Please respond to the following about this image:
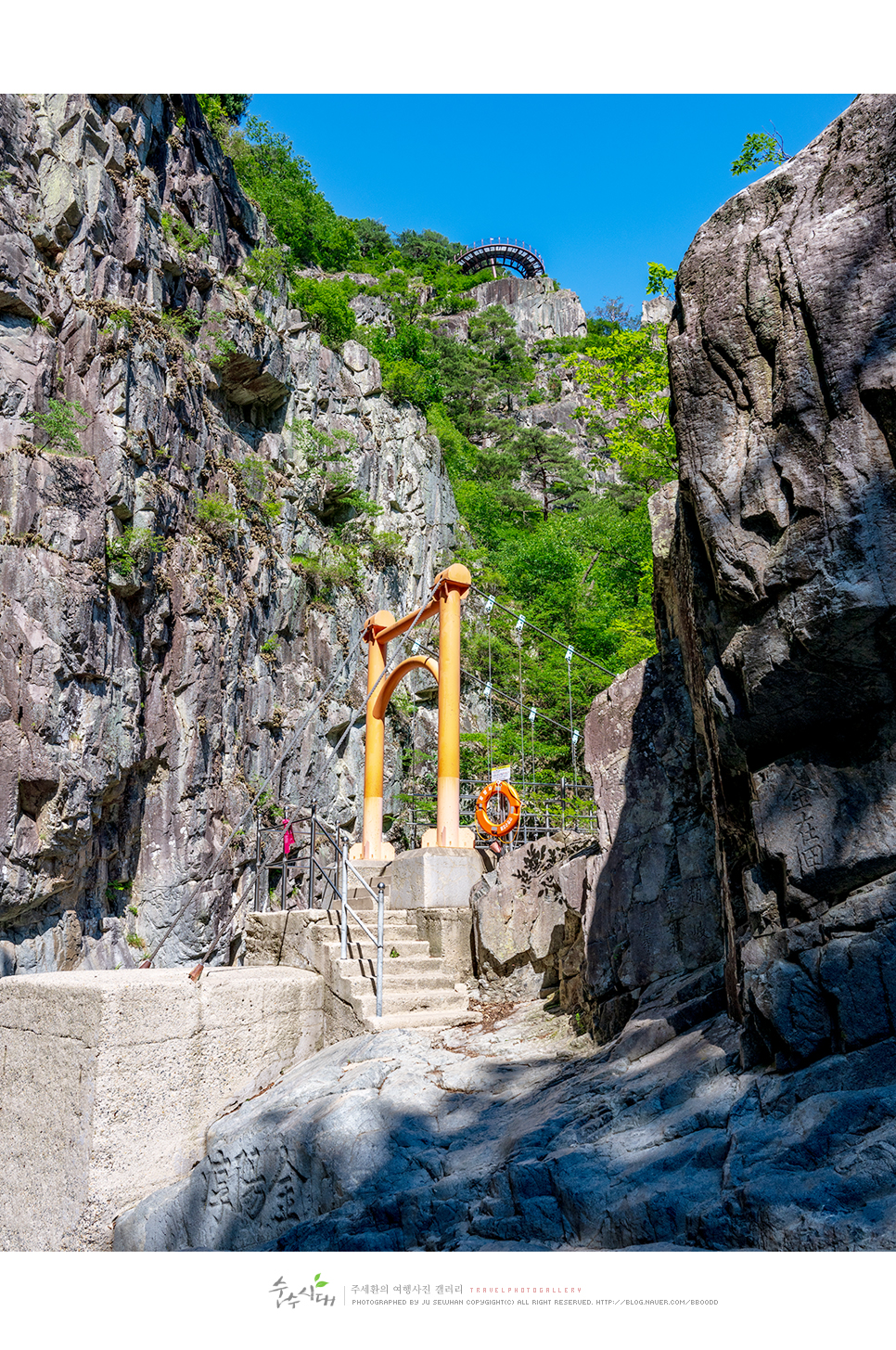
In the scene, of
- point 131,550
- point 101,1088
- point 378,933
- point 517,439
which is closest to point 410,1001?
point 378,933

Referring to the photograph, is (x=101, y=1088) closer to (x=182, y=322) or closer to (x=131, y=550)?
(x=131, y=550)

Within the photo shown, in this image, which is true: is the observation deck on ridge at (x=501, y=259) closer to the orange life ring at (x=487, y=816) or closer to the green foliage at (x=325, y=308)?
the green foliage at (x=325, y=308)

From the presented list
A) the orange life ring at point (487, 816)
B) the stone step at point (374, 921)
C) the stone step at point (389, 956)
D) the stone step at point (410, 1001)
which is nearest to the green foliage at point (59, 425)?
the orange life ring at point (487, 816)

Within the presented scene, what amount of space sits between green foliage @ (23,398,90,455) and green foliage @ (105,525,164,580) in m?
1.55

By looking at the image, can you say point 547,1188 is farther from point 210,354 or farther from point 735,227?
point 210,354

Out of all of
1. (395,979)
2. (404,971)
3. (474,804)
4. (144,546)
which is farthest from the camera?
(474,804)

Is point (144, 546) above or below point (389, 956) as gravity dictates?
above

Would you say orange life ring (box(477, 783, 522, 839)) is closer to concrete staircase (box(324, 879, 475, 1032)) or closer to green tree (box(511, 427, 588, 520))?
concrete staircase (box(324, 879, 475, 1032))

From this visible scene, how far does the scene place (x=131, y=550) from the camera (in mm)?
14531

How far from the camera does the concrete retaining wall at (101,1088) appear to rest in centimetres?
440

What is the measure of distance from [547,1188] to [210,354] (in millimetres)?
18525

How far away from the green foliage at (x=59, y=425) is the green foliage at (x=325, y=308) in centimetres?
1069

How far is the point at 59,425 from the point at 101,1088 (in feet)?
39.3

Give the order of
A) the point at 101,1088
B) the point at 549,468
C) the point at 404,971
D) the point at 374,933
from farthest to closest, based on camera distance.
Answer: the point at 549,468
the point at 374,933
the point at 404,971
the point at 101,1088
